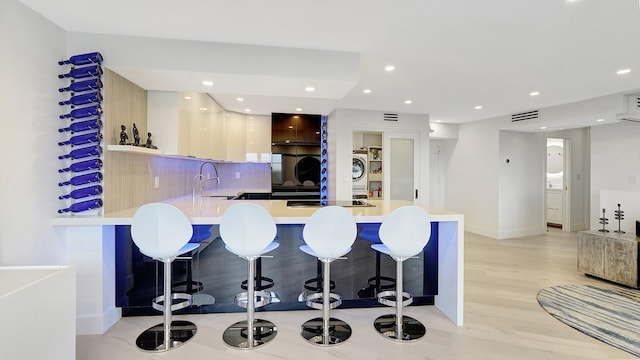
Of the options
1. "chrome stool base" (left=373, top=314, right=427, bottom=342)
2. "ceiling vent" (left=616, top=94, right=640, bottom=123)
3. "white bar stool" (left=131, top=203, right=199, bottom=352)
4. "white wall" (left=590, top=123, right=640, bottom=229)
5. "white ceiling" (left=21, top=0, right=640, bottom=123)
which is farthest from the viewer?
"white wall" (left=590, top=123, right=640, bottom=229)

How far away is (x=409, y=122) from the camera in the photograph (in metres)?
5.53

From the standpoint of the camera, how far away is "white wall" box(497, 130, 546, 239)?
5848mm

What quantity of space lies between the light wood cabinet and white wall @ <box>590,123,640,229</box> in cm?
103

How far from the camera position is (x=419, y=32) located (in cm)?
231

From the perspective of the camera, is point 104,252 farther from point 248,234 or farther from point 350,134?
point 350,134

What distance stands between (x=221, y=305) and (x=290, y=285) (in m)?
0.64

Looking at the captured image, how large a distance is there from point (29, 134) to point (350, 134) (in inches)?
161

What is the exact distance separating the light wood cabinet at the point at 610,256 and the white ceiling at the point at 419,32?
1848 mm

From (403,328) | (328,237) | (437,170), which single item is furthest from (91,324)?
(437,170)

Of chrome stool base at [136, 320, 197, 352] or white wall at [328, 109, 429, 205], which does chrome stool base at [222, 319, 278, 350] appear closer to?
chrome stool base at [136, 320, 197, 352]

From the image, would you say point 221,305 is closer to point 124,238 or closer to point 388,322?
point 124,238

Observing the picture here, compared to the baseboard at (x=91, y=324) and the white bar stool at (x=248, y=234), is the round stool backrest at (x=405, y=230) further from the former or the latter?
the baseboard at (x=91, y=324)

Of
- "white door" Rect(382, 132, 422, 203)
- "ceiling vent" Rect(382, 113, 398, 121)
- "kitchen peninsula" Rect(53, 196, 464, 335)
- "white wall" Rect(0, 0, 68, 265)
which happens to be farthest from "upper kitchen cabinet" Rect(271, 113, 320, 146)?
"white wall" Rect(0, 0, 68, 265)

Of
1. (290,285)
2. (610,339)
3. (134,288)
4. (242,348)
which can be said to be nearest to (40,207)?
(134,288)
